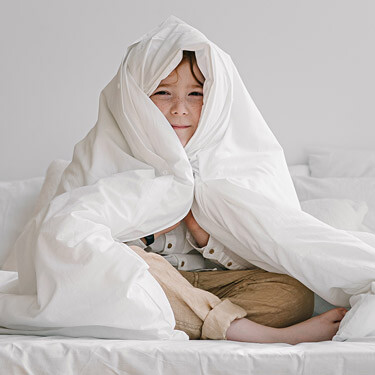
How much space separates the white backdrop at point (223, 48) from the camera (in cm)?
265

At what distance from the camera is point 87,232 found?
143 centimetres

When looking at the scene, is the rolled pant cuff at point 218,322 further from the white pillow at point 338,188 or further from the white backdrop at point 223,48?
the white backdrop at point 223,48

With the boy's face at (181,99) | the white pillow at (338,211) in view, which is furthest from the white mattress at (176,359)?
the white pillow at (338,211)

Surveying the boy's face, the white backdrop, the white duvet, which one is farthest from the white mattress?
the white backdrop

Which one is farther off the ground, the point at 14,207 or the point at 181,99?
the point at 181,99

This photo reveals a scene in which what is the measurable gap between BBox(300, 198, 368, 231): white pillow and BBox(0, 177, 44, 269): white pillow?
2.74ft

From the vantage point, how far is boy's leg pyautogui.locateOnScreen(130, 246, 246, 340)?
4.83 ft

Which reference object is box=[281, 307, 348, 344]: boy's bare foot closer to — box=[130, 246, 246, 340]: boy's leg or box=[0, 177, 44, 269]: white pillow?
box=[130, 246, 246, 340]: boy's leg

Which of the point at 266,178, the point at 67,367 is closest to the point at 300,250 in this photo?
the point at 266,178

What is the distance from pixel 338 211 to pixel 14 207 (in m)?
0.97

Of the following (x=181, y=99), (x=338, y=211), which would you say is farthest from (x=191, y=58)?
(x=338, y=211)

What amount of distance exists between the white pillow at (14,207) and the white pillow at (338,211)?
834 millimetres

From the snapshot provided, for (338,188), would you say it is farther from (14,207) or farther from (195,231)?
(14,207)

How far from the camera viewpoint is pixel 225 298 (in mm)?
1572
